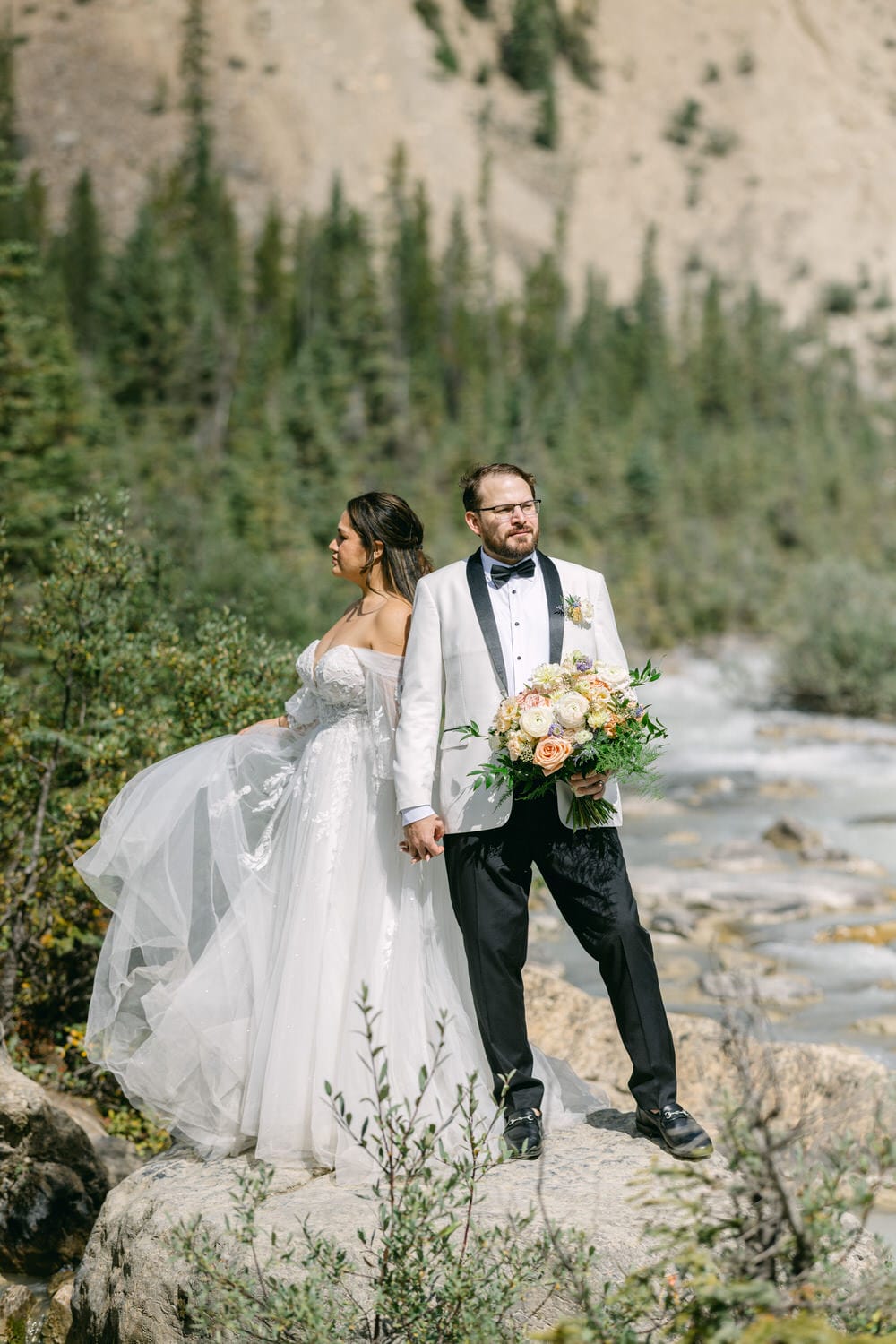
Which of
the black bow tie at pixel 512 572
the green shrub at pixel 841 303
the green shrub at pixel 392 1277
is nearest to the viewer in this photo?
the green shrub at pixel 392 1277

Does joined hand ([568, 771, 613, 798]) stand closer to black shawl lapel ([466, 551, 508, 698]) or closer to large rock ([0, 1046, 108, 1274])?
black shawl lapel ([466, 551, 508, 698])

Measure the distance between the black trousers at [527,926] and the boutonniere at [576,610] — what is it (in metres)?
0.60

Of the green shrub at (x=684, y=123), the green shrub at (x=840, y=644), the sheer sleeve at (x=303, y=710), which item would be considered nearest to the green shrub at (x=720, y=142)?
the green shrub at (x=684, y=123)

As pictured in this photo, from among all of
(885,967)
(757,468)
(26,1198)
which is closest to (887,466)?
(757,468)

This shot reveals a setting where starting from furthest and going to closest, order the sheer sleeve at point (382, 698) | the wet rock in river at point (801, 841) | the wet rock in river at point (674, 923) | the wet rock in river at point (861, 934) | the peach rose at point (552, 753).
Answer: the wet rock in river at point (801, 841) < the wet rock in river at point (674, 923) < the wet rock in river at point (861, 934) < the sheer sleeve at point (382, 698) < the peach rose at point (552, 753)

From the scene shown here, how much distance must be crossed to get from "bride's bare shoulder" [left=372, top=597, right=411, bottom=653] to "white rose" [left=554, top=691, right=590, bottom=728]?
0.93m

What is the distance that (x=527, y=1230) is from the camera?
3.46 metres

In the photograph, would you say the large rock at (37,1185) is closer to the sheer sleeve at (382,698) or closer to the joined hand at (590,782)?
the sheer sleeve at (382,698)

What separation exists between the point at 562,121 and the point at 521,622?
305ft

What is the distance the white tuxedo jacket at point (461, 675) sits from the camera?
13.8 ft

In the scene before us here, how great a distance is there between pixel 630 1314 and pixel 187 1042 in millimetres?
2128

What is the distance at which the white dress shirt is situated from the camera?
4289mm

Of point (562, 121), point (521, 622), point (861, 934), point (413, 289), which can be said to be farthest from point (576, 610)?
point (562, 121)

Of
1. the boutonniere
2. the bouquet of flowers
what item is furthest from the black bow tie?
the bouquet of flowers
